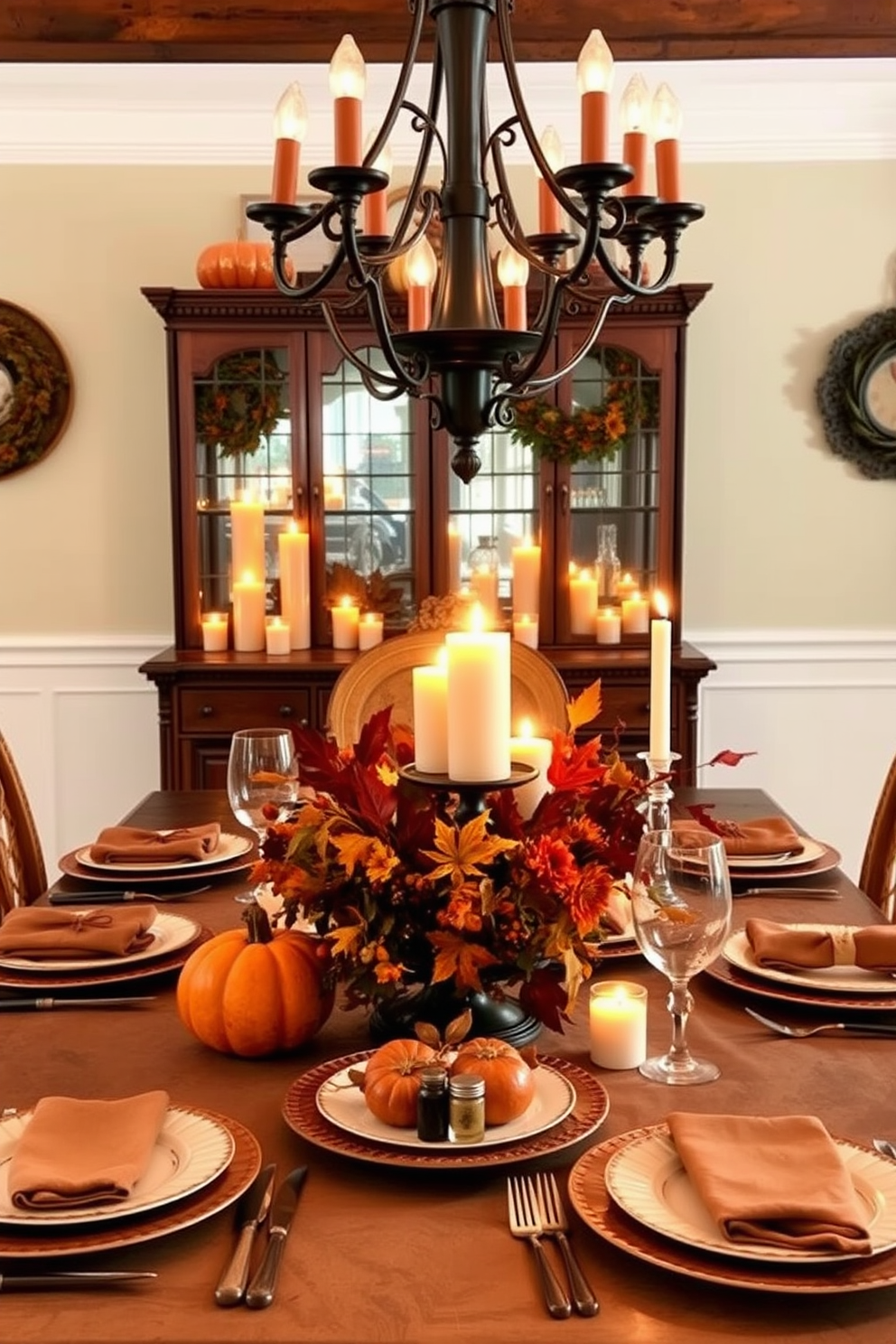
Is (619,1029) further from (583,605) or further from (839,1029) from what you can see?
(583,605)

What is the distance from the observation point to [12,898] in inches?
93.4

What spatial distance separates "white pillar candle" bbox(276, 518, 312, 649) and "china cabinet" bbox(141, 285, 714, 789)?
36 mm

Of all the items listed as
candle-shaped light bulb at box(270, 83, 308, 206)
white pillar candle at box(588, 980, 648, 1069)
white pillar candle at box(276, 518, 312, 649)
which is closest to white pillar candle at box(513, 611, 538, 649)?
white pillar candle at box(276, 518, 312, 649)

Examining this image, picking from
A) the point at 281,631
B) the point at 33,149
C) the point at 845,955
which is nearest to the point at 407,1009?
the point at 845,955

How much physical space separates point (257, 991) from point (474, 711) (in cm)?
35

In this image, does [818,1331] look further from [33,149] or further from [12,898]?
[33,149]

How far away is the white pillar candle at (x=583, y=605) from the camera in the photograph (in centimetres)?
405

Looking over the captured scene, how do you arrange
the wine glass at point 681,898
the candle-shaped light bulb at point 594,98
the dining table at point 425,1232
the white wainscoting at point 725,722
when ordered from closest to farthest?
1. the dining table at point 425,1232
2. the wine glass at point 681,898
3. the candle-shaped light bulb at point 594,98
4. the white wainscoting at point 725,722

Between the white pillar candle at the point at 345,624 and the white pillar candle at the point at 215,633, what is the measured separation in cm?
30

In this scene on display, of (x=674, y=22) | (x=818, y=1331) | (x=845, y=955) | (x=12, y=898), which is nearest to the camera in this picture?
(x=818, y=1331)

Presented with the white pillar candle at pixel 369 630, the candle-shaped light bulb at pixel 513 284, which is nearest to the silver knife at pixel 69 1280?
the candle-shaped light bulb at pixel 513 284

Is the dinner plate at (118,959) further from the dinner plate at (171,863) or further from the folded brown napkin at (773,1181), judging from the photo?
the folded brown napkin at (773,1181)

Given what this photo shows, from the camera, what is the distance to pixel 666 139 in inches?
71.1

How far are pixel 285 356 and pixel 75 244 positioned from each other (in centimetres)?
78
